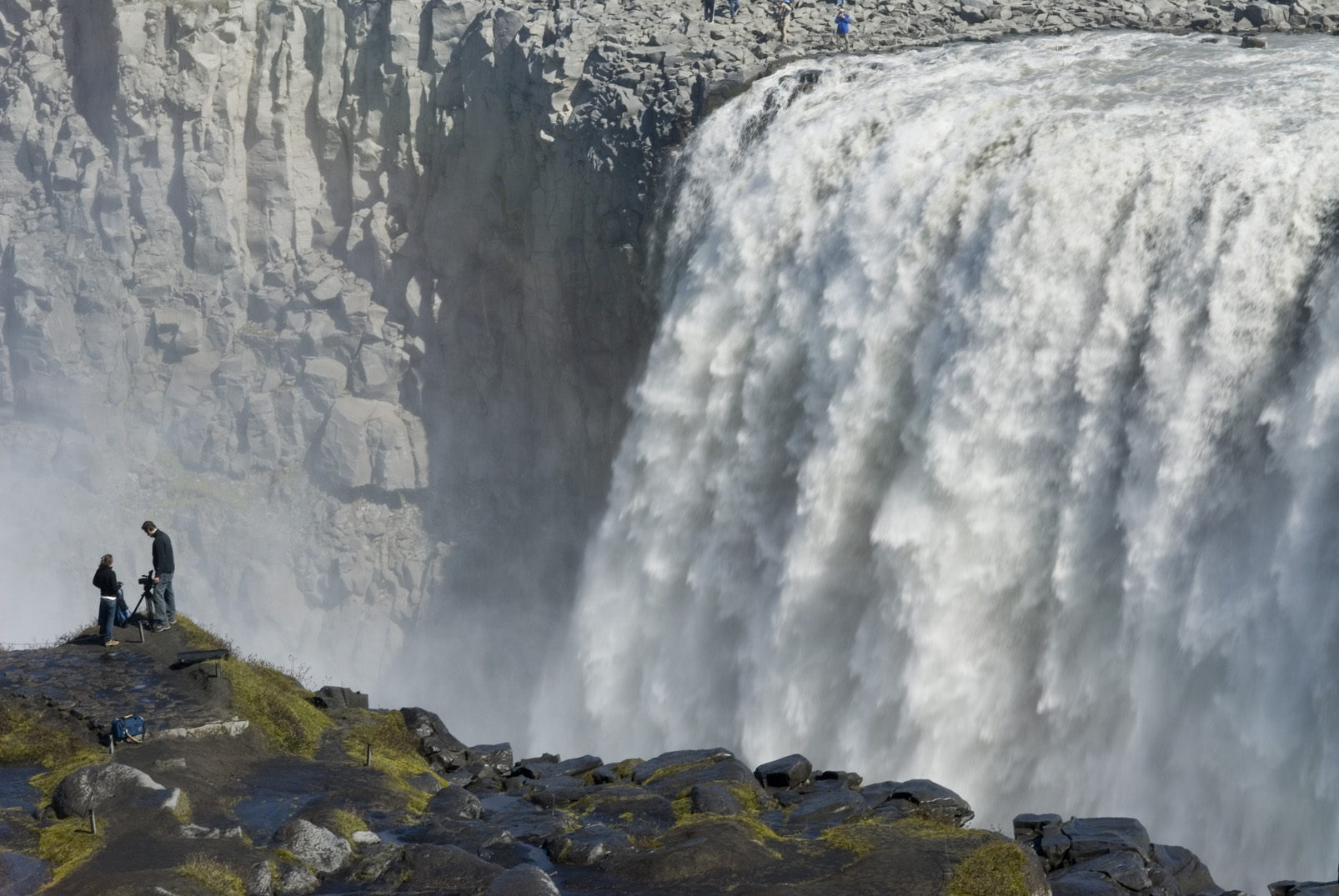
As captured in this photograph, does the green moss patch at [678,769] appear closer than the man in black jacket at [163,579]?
Yes

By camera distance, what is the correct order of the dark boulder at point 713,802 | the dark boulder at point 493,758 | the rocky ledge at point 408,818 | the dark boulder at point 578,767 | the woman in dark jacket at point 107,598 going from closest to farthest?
the rocky ledge at point 408,818 → the dark boulder at point 713,802 → the woman in dark jacket at point 107,598 → the dark boulder at point 578,767 → the dark boulder at point 493,758

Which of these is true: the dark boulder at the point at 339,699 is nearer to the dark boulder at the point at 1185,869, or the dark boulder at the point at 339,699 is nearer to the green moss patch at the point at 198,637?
the green moss patch at the point at 198,637

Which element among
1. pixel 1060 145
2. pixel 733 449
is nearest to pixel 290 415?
pixel 733 449

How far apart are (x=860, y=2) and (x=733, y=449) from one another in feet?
59.1

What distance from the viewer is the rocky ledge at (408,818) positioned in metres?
17.4

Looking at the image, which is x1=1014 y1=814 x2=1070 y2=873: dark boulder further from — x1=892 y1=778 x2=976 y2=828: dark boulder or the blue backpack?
the blue backpack

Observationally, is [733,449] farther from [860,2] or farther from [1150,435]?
[860,2]

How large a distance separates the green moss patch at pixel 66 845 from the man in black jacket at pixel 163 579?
700 centimetres

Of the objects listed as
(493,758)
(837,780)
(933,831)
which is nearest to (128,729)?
(493,758)

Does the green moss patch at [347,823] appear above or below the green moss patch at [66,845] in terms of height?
above

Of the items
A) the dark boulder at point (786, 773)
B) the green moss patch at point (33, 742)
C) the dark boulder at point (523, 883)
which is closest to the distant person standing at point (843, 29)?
the dark boulder at point (786, 773)

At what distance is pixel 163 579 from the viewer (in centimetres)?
2570

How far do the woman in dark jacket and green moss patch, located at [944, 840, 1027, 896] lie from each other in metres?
15.7

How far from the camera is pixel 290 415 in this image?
57.1 meters
